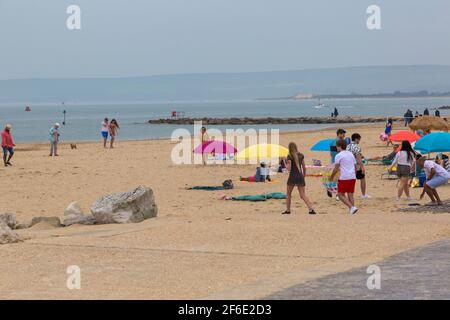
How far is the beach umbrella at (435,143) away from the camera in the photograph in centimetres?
1823

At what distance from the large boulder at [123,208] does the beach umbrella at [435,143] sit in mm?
7301

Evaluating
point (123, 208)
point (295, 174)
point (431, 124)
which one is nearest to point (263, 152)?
point (295, 174)

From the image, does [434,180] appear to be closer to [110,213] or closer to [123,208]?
[123,208]

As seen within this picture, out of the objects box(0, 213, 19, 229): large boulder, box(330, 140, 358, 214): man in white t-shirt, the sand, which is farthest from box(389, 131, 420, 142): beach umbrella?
box(0, 213, 19, 229): large boulder

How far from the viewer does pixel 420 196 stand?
52.6ft

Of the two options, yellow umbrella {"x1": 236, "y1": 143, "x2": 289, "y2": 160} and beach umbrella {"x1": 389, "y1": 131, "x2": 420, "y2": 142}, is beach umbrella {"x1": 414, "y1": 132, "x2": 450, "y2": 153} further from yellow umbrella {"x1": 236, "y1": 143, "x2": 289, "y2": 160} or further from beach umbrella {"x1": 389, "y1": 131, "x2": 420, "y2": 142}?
beach umbrella {"x1": 389, "y1": 131, "x2": 420, "y2": 142}

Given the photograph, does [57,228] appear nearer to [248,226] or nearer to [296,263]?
[248,226]

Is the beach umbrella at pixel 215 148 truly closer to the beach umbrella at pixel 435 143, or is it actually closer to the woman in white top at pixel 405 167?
the beach umbrella at pixel 435 143

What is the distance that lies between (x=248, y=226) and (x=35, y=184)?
10113 mm

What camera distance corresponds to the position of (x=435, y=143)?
1836 centimetres

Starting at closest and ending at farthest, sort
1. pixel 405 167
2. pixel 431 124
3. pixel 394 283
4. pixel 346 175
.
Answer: pixel 394 283, pixel 346 175, pixel 405 167, pixel 431 124

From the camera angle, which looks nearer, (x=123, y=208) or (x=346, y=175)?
(x=123, y=208)

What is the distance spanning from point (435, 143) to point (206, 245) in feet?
30.1
